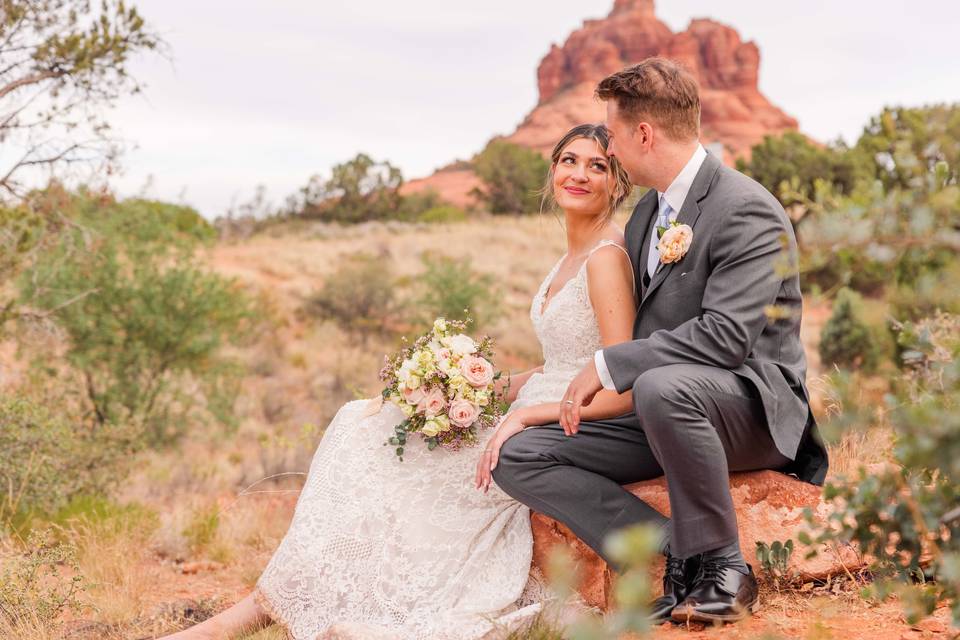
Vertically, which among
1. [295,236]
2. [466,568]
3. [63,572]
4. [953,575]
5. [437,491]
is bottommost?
[63,572]

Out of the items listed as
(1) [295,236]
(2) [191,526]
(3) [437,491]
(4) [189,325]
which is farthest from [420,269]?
(3) [437,491]

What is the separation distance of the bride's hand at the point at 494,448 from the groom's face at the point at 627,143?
1200mm

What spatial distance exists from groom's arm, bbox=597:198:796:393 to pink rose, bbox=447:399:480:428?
0.77m

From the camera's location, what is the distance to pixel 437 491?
13.3 ft

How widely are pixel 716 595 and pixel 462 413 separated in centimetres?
133

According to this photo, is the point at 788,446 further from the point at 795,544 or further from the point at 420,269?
the point at 420,269

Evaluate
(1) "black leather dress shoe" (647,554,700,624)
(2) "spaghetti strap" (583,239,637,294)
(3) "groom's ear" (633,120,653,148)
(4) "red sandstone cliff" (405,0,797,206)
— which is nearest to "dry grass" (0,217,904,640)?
(2) "spaghetti strap" (583,239,637,294)

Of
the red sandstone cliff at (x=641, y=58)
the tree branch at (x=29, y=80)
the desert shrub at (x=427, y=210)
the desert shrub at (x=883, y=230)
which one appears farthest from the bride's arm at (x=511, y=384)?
the red sandstone cliff at (x=641, y=58)

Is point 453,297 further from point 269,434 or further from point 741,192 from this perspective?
point 741,192

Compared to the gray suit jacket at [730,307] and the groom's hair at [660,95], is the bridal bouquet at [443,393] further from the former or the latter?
the groom's hair at [660,95]

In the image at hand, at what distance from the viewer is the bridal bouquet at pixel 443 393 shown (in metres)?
4.06

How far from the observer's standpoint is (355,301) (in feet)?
72.9

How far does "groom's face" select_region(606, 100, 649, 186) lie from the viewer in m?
3.93

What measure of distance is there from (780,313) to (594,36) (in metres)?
95.9
